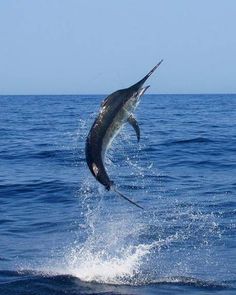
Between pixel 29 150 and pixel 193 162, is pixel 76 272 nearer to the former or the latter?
pixel 193 162

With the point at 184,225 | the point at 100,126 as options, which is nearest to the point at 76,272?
the point at 184,225

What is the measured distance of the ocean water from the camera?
9453 millimetres

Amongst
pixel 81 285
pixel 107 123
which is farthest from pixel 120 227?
pixel 107 123

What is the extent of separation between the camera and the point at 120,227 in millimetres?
12648

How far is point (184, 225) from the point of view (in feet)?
40.7

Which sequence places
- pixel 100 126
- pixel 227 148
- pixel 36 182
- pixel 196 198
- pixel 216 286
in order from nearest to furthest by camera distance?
pixel 100 126
pixel 216 286
pixel 196 198
pixel 36 182
pixel 227 148

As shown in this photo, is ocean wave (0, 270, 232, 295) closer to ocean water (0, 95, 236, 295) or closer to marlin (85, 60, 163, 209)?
ocean water (0, 95, 236, 295)

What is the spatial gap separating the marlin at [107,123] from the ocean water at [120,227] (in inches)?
19.9

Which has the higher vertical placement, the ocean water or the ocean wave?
the ocean wave

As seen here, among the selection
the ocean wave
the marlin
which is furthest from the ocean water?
the marlin

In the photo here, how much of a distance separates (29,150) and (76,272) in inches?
596

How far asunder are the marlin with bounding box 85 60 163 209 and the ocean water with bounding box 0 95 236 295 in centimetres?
51

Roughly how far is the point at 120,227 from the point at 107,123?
6.52 metres

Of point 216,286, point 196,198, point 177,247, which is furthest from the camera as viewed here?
point 196,198
